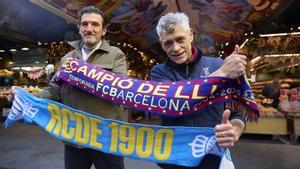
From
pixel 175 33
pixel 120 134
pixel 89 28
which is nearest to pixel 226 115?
pixel 175 33

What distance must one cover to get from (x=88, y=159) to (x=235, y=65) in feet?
4.85

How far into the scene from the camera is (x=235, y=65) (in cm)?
168

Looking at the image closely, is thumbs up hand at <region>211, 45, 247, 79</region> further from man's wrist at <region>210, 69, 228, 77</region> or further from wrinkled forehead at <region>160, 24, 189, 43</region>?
wrinkled forehead at <region>160, 24, 189, 43</region>

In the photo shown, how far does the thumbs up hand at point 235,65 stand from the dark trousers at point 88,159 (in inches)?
47.1

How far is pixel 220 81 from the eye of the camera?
1.81m

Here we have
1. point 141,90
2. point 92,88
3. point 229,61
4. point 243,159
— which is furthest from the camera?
point 243,159

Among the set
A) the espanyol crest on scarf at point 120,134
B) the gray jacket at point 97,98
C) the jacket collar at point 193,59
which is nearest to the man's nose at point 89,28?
the gray jacket at point 97,98

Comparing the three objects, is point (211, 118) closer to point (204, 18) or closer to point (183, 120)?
point (183, 120)

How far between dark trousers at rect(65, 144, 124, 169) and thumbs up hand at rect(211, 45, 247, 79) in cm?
120

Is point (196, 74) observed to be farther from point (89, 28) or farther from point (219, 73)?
point (89, 28)

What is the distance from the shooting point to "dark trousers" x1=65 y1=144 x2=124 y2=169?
8.01ft

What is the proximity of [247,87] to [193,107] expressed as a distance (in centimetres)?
34

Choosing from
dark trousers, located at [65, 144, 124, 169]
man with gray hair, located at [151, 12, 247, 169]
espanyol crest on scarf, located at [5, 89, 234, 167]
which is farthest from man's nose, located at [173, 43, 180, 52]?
dark trousers, located at [65, 144, 124, 169]

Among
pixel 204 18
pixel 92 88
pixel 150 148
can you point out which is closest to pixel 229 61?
pixel 150 148
